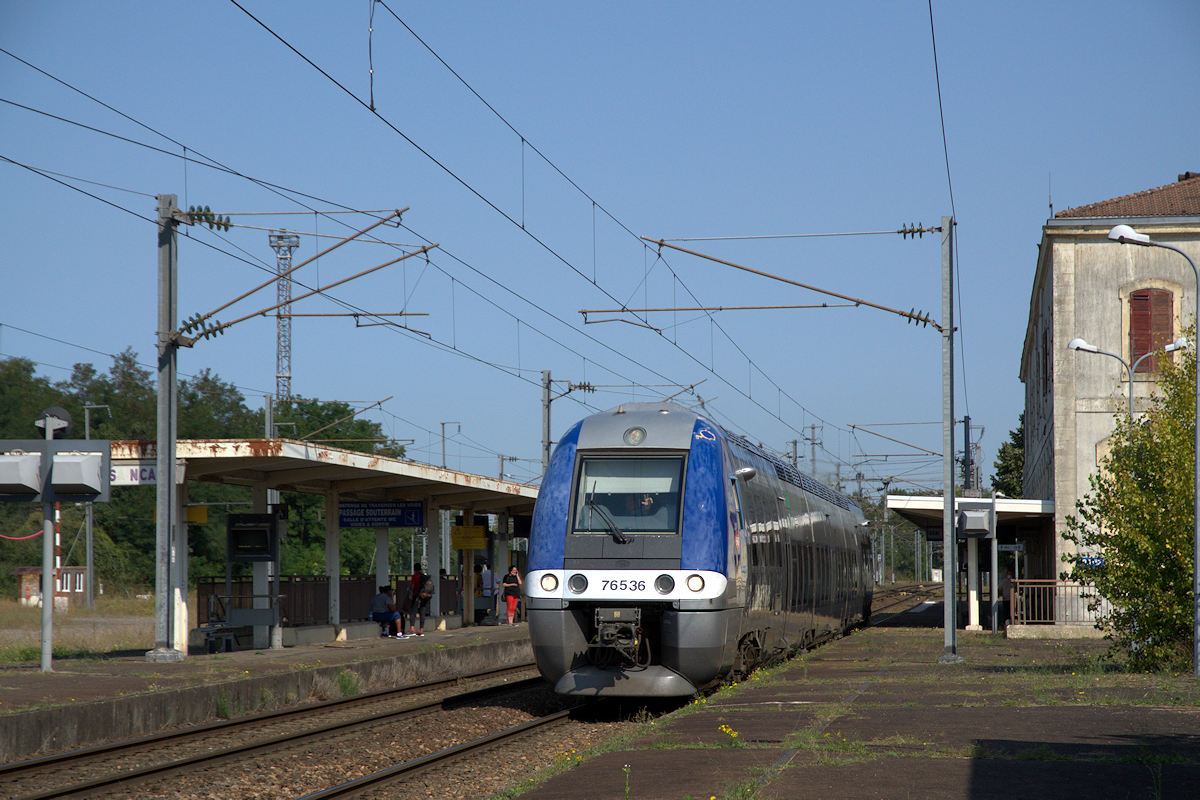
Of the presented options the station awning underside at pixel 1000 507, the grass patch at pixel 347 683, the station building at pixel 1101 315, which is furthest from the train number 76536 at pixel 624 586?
the station building at pixel 1101 315

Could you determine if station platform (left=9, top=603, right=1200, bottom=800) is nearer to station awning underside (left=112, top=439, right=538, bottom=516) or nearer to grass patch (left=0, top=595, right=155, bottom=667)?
grass patch (left=0, top=595, right=155, bottom=667)

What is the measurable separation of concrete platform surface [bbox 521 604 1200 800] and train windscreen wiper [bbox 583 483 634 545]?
6.15 feet

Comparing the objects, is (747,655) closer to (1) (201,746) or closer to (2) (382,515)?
(1) (201,746)

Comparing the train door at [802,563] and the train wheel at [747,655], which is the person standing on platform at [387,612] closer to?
the train door at [802,563]

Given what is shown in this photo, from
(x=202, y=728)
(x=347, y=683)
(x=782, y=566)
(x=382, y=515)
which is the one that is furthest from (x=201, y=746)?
(x=382, y=515)

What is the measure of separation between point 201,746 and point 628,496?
5060 millimetres

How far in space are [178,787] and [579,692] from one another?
438 cm

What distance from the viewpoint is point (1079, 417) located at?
100ft

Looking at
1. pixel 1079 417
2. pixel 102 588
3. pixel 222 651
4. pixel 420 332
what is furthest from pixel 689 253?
pixel 102 588

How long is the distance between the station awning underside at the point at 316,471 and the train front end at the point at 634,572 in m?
6.97

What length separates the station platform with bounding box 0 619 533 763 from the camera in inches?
493

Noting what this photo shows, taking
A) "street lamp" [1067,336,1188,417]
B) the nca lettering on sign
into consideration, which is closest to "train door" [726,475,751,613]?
"street lamp" [1067,336,1188,417]

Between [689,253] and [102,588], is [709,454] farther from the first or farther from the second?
[102,588]

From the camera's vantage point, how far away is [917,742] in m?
9.93
